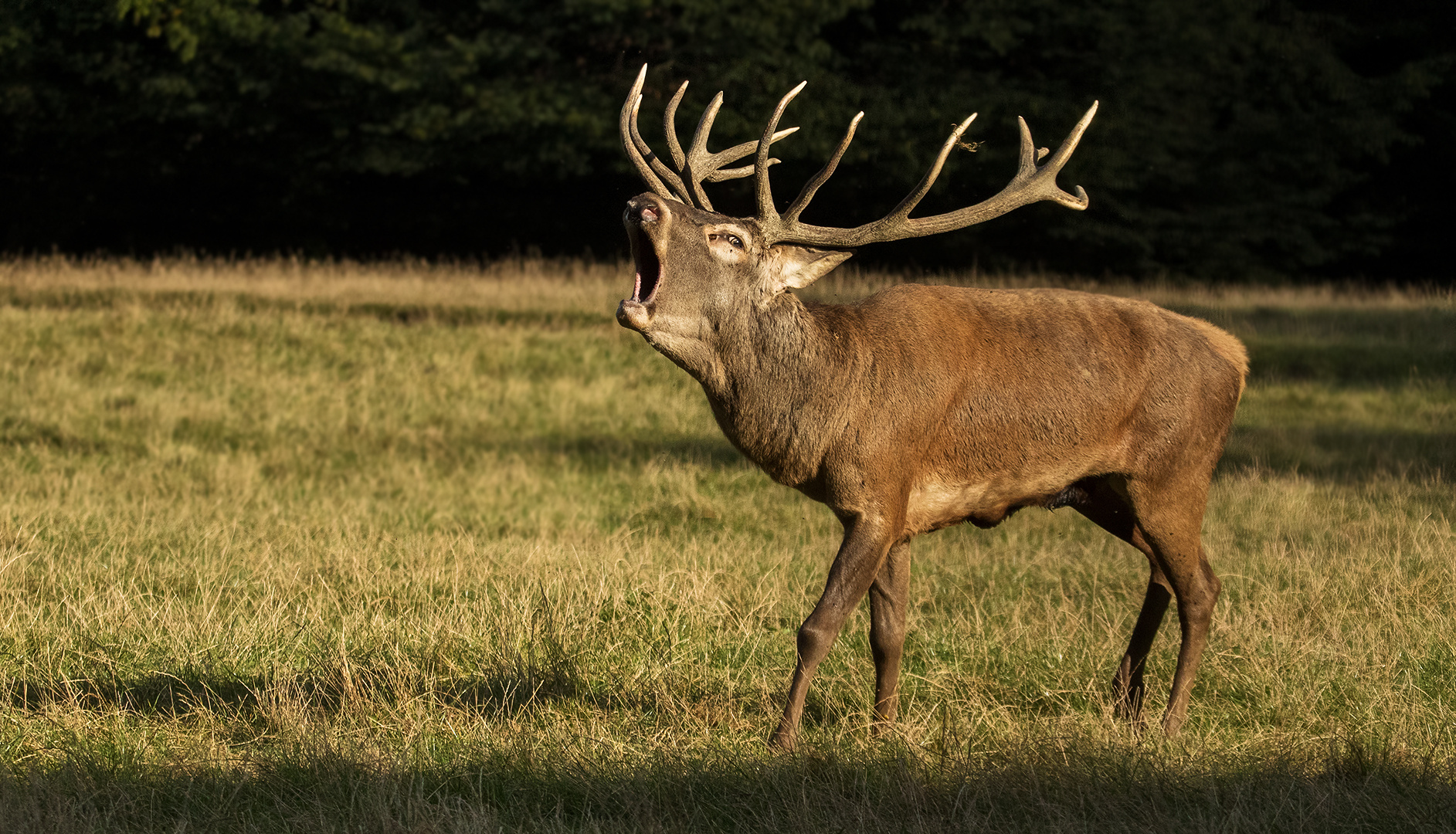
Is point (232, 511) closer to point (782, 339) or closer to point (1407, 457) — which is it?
point (782, 339)

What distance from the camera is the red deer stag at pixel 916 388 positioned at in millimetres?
4832

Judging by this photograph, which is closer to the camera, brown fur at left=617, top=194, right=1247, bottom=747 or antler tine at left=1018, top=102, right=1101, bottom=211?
brown fur at left=617, top=194, right=1247, bottom=747

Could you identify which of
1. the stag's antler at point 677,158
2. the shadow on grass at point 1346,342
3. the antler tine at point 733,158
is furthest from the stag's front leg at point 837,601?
the shadow on grass at point 1346,342

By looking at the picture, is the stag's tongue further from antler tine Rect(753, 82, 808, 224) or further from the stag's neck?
antler tine Rect(753, 82, 808, 224)

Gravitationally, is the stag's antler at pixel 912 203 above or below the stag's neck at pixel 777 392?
above

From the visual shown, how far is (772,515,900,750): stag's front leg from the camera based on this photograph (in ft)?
15.8

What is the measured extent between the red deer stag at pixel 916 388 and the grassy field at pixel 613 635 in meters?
0.54

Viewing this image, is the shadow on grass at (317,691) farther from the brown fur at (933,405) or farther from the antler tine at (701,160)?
the antler tine at (701,160)

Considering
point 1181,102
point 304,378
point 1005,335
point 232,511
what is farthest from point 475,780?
point 1181,102


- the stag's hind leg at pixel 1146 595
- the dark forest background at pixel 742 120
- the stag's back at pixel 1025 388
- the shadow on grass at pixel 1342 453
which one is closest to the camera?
the stag's back at pixel 1025 388

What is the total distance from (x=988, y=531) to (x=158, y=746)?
6.12 m

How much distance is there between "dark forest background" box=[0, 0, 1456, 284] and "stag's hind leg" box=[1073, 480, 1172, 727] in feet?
80.6

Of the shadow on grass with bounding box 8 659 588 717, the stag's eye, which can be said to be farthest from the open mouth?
the shadow on grass with bounding box 8 659 588 717

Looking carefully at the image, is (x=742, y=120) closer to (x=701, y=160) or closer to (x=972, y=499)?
(x=701, y=160)
